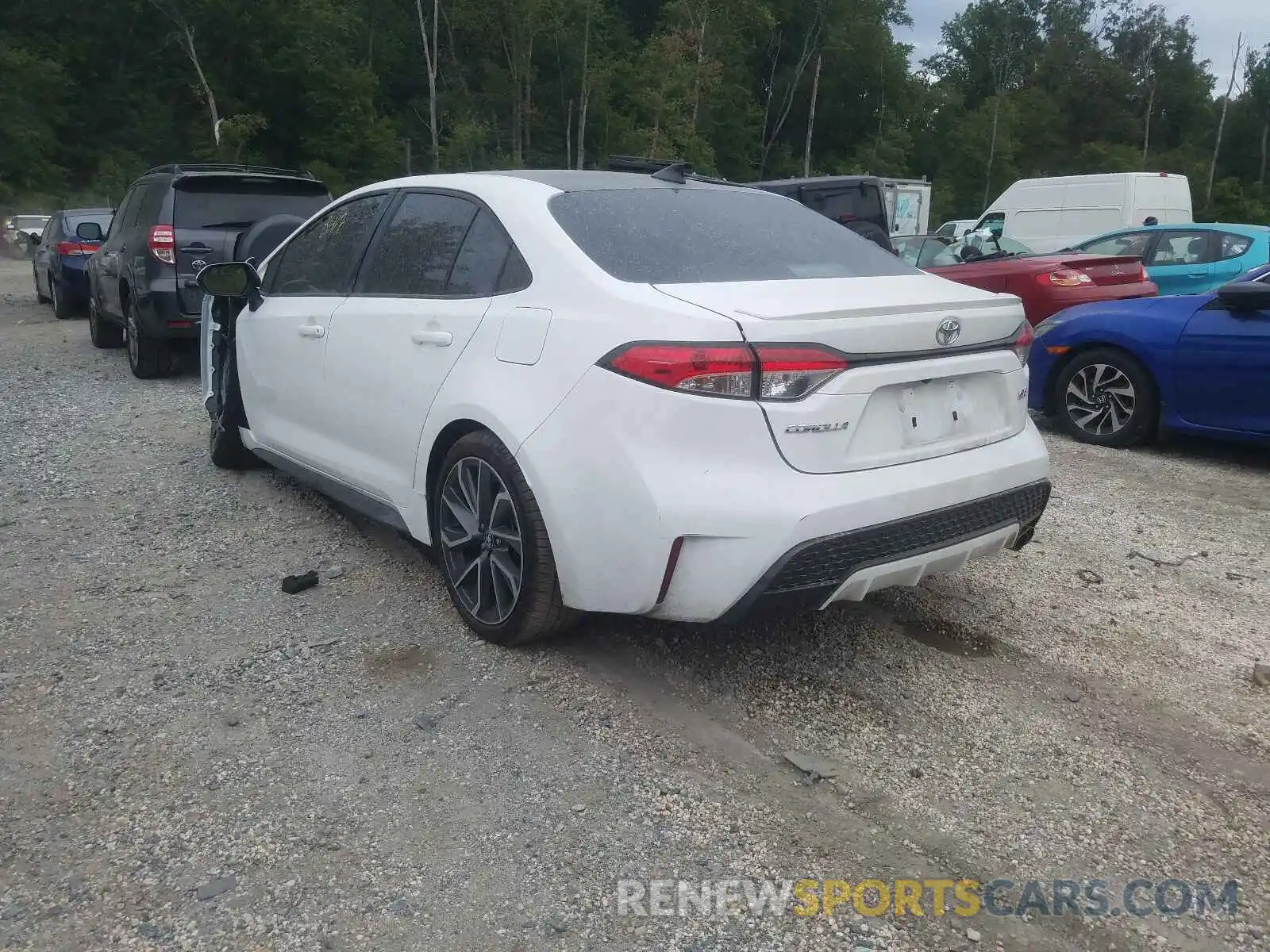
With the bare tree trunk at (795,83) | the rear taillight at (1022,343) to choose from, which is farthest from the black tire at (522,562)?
the bare tree trunk at (795,83)

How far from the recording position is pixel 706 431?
2943mm

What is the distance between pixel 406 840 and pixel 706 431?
1317 millimetres

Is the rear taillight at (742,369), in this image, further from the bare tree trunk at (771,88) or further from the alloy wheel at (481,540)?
the bare tree trunk at (771,88)

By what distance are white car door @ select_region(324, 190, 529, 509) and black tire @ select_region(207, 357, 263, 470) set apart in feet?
4.61

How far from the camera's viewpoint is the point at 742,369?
2.93 metres

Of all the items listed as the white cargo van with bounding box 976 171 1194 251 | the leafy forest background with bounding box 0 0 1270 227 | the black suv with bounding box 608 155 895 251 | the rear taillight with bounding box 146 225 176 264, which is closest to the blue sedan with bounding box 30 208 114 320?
the rear taillight with bounding box 146 225 176 264

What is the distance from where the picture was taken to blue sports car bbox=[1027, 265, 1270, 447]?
6.14 meters

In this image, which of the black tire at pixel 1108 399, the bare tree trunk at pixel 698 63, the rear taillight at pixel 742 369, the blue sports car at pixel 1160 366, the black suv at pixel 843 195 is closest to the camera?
the rear taillight at pixel 742 369

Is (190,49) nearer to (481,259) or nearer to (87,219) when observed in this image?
(87,219)

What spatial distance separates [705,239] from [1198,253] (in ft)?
31.0

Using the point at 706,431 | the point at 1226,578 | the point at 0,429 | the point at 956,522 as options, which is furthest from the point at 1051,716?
the point at 0,429

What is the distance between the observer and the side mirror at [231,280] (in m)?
5.11

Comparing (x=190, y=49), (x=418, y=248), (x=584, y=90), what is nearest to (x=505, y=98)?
(x=584, y=90)

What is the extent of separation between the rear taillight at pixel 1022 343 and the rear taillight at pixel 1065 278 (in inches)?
251
